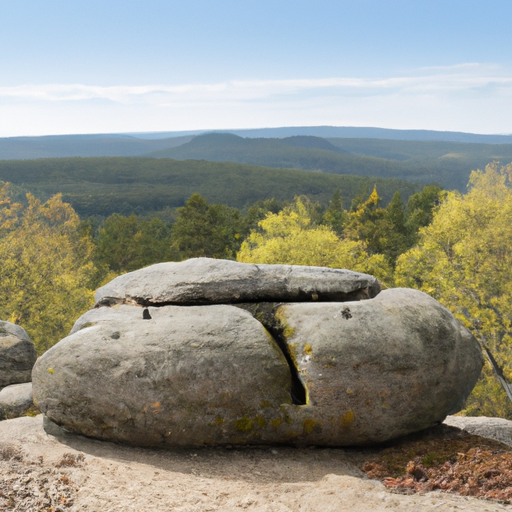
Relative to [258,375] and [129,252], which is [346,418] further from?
[129,252]

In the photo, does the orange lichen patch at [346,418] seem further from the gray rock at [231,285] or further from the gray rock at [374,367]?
the gray rock at [231,285]

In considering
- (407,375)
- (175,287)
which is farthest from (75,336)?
(407,375)

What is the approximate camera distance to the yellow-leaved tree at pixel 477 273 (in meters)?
27.1

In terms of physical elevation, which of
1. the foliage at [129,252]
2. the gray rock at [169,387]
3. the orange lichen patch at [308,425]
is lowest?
the foliage at [129,252]

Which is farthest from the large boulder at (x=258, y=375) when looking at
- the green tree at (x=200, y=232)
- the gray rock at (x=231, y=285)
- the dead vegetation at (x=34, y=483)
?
the green tree at (x=200, y=232)

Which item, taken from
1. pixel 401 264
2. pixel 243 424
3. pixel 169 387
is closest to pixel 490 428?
pixel 243 424

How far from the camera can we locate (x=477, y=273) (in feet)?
96.5

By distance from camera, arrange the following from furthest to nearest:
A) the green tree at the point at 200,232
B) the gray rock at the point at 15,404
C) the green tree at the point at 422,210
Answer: the green tree at the point at 422,210, the green tree at the point at 200,232, the gray rock at the point at 15,404

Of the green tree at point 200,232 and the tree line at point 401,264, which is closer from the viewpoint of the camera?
the tree line at point 401,264

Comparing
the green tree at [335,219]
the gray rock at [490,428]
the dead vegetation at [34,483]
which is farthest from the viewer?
the green tree at [335,219]

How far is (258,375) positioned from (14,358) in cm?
1410

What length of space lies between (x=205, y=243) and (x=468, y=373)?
165 ft

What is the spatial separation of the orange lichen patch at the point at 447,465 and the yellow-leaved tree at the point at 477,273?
14.2 meters

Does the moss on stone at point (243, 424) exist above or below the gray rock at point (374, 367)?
below
